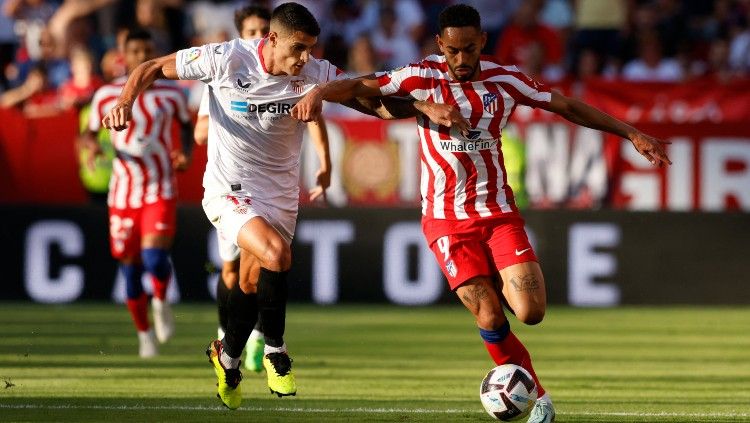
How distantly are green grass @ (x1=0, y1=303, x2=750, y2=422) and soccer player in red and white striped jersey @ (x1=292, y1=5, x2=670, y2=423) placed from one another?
2.36ft

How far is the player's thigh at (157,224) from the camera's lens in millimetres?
11852

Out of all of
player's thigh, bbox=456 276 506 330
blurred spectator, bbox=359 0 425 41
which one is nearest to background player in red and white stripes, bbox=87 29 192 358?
player's thigh, bbox=456 276 506 330

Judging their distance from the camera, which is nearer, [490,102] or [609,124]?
[609,124]

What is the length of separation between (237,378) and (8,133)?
27.0 feet

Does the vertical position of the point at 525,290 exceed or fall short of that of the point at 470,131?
it falls short

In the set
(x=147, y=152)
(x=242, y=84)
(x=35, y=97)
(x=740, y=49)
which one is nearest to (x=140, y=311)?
(x=147, y=152)

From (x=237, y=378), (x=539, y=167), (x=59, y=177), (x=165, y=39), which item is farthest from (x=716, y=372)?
(x=165, y=39)

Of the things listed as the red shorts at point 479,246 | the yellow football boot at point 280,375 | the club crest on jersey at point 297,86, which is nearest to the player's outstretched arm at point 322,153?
the club crest on jersey at point 297,86

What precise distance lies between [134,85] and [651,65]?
1077 centimetres

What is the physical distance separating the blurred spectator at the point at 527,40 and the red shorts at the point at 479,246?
9380 millimetres

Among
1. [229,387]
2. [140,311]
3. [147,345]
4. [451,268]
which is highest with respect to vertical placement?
[451,268]

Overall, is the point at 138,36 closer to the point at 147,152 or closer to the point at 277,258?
the point at 147,152

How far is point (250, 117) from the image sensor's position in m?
8.86

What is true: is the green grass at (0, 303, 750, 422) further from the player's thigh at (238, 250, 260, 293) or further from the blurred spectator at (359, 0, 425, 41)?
the blurred spectator at (359, 0, 425, 41)
